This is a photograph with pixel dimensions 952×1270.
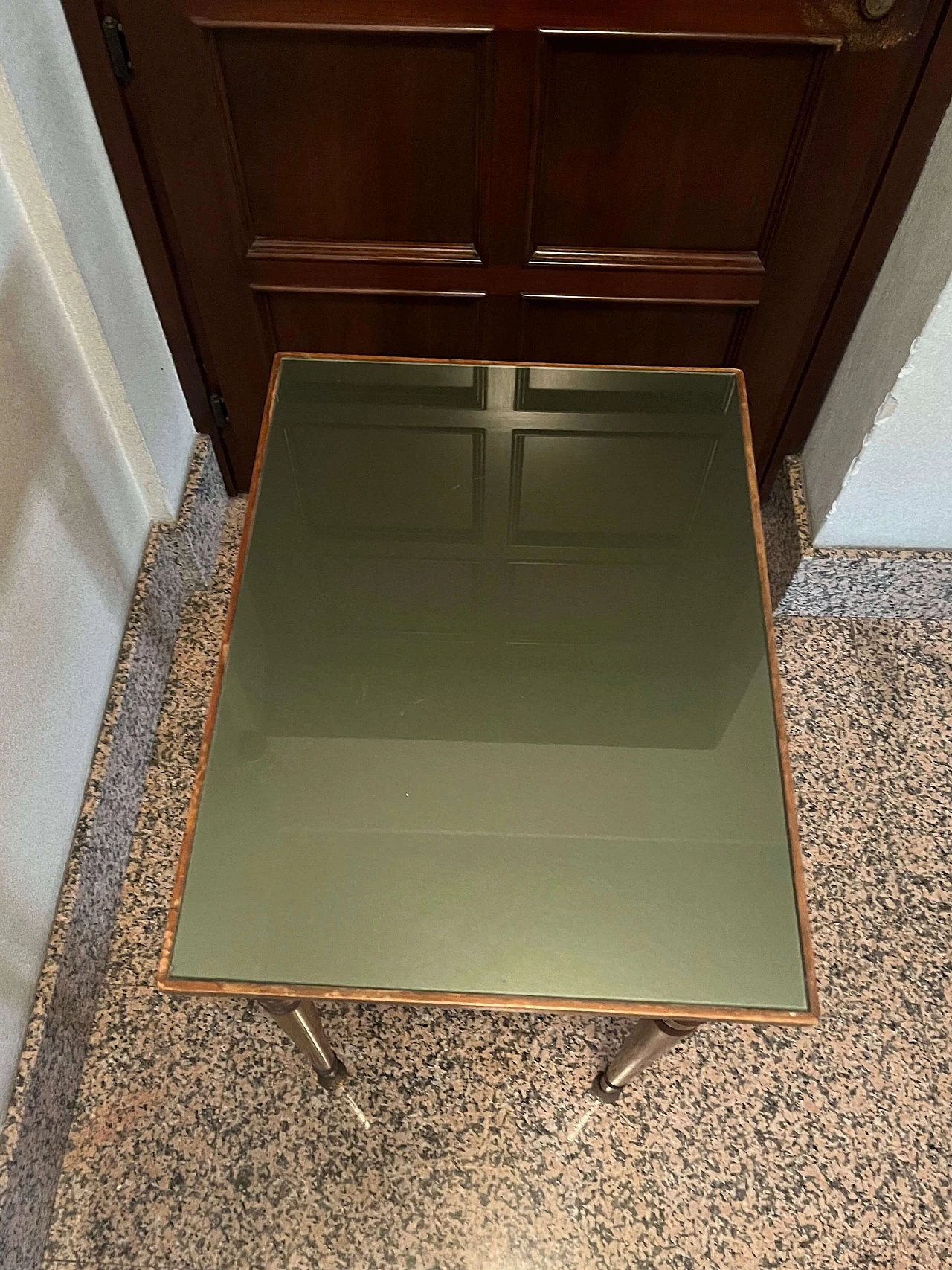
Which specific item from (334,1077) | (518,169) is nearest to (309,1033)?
(334,1077)

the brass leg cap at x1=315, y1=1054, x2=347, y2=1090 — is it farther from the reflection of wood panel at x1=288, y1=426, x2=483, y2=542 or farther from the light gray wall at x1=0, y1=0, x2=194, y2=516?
the light gray wall at x1=0, y1=0, x2=194, y2=516

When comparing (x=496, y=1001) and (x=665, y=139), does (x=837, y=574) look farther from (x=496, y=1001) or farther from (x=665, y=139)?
(x=496, y=1001)

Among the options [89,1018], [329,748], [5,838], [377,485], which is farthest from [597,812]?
[89,1018]

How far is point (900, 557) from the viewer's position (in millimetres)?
1583

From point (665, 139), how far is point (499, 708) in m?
0.83

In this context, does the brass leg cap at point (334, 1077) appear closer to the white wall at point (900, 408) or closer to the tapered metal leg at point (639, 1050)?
the tapered metal leg at point (639, 1050)

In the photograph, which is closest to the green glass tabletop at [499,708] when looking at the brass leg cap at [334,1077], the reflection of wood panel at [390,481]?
the reflection of wood panel at [390,481]

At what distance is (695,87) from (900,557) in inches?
33.2

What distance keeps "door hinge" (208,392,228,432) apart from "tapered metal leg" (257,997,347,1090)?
1.04 metres

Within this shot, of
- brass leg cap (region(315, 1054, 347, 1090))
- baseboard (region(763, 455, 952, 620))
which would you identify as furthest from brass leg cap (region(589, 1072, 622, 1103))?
baseboard (region(763, 455, 952, 620))

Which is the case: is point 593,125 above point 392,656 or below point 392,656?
above

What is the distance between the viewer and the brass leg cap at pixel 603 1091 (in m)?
1.21

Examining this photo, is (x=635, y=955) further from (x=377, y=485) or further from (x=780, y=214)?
(x=780, y=214)

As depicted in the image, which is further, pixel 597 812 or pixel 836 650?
pixel 836 650
